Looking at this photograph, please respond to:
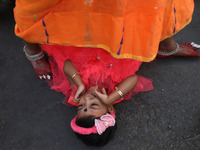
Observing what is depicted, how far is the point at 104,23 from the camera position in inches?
41.5

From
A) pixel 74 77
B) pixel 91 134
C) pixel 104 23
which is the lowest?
pixel 91 134

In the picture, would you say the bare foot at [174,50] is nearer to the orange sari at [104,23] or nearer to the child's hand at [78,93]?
the orange sari at [104,23]

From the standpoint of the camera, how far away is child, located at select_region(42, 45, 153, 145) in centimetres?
109

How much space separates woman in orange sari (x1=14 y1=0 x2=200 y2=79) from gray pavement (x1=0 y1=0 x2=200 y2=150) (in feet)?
1.57

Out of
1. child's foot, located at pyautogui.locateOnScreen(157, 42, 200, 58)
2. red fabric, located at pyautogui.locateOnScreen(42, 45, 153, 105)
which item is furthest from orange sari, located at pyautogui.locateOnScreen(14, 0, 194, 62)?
child's foot, located at pyautogui.locateOnScreen(157, 42, 200, 58)

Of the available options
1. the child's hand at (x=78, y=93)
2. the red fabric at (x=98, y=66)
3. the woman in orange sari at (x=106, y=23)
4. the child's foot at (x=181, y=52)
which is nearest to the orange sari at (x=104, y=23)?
the woman in orange sari at (x=106, y=23)

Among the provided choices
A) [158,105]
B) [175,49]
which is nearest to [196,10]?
[175,49]

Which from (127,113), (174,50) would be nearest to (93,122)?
(127,113)

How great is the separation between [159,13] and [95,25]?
1.24 feet

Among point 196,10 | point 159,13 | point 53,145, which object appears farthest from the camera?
point 196,10

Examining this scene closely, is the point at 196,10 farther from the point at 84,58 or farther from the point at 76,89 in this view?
the point at 76,89

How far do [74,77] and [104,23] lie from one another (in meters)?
0.47

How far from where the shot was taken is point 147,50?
1.02m

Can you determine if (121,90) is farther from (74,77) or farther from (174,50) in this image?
(174,50)
